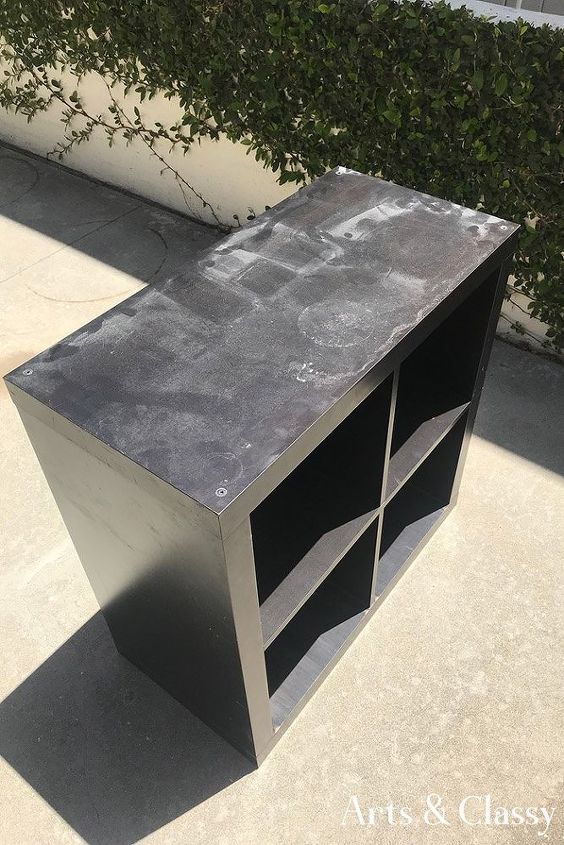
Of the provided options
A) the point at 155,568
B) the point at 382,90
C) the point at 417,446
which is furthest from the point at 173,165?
the point at 155,568

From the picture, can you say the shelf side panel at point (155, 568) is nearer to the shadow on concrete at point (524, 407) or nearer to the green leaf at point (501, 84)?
the shadow on concrete at point (524, 407)

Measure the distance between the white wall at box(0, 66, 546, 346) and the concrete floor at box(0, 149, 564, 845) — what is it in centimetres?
138

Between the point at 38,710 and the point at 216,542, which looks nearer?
the point at 216,542

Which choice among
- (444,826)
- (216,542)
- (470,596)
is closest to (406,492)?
(470,596)

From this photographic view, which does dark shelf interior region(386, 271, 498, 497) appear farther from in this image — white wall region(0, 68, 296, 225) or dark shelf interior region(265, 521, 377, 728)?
white wall region(0, 68, 296, 225)

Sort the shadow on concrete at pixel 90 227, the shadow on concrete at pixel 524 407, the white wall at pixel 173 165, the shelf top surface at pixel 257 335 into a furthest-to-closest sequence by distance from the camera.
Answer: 1. the shadow on concrete at pixel 90 227
2. the white wall at pixel 173 165
3. the shadow on concrete at pixel 524 407
4. the shelf top surface at pixel 257 335

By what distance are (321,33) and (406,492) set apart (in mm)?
2088

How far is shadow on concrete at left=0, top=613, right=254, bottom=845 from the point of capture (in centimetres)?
191

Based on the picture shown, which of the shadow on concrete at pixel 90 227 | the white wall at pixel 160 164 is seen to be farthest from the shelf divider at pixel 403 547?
the shadow on concrete at pixel 90 227

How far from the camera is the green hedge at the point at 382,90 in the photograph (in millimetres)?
2648

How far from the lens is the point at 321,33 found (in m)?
3.01

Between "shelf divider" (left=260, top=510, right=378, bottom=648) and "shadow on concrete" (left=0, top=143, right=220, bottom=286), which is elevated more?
"shelf divider" (left=260, top=510, right=378, bottom=648)

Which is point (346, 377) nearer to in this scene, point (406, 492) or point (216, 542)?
point (216, 542)

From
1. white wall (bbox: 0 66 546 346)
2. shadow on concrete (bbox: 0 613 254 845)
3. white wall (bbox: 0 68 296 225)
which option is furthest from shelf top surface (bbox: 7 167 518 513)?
white wall (bbox: 0 68 296 225)
